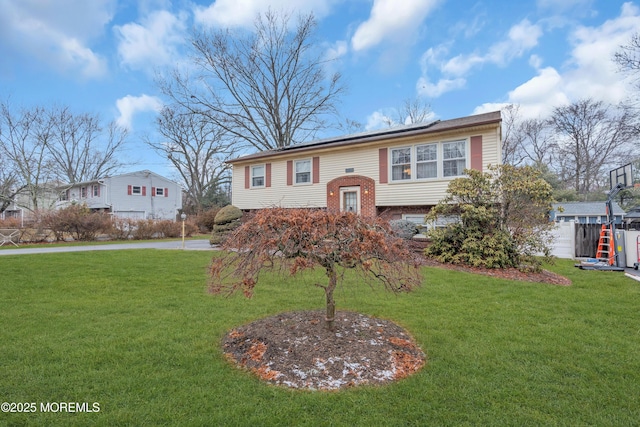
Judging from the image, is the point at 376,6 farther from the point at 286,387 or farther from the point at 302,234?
the point at 286,387

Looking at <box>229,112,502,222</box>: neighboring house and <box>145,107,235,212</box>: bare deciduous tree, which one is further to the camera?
<box>145,107,235,212</box>: bare deciduous tree

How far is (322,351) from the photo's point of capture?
122 inches

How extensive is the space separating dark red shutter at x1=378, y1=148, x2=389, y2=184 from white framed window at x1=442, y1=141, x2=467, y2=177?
215cm

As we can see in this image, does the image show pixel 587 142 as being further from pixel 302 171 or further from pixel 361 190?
pixel 302 171

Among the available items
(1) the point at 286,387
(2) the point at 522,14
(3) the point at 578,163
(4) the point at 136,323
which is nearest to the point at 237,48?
(2) the point at 522,14

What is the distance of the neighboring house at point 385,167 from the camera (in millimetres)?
10922

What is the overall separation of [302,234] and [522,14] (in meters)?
13.0

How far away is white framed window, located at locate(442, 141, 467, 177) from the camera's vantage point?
11.0 meters

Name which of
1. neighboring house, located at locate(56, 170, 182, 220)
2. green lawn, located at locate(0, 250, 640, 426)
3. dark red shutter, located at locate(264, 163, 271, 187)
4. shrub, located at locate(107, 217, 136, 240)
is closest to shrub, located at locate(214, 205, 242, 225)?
dark red shutter, located at locate(264, 163, 271, 187)

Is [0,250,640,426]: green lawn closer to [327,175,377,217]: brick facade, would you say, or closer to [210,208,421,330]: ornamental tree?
[210,208,421,330]: ornamental tree

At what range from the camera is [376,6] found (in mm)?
12836

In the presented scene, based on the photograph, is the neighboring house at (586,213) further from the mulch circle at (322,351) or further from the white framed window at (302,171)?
the mulch circle at (322,351)

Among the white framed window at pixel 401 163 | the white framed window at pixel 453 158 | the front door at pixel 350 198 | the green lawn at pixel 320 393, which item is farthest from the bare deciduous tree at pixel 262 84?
the green lawn at pixel 320 393

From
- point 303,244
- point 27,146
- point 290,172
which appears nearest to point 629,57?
point 290,172
